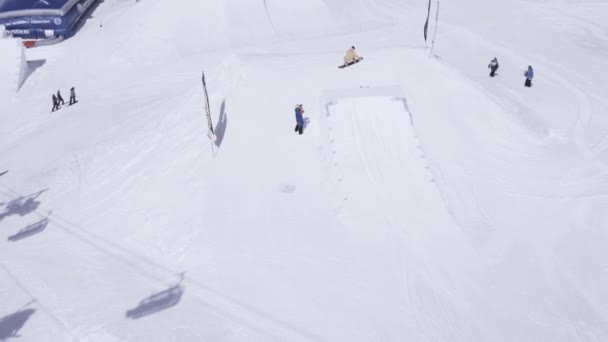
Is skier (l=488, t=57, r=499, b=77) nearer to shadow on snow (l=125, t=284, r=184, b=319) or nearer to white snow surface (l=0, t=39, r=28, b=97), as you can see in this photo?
shadow on snow (l=125, t=284, r=184, b=319)

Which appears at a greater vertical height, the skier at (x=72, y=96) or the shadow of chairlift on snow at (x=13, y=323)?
the skier at (x=72, y=96)

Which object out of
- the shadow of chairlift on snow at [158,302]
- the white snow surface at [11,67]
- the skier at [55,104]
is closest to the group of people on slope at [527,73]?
the shadow of chairlift on snow at [158,302]

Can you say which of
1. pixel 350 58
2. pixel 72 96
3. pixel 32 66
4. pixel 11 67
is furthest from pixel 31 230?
pixel 32 66

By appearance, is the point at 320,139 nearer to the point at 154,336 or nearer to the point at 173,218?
the point at 173,218

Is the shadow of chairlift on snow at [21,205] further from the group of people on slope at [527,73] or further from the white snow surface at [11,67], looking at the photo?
the group of people on slope at [527,73]

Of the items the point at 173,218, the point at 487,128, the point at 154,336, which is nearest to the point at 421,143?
the point at 487,128

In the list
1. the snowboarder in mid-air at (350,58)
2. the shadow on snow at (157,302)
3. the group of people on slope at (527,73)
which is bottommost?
the shadow on snow at (157,302)

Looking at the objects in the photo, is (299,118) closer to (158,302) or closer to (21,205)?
(158,302)
